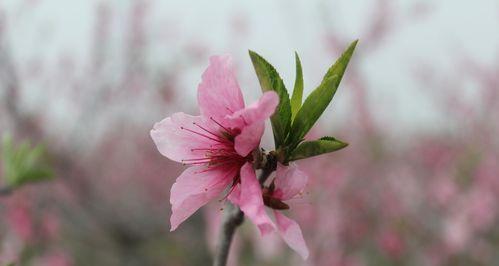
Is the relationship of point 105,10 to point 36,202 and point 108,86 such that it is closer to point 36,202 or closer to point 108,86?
point 108,86

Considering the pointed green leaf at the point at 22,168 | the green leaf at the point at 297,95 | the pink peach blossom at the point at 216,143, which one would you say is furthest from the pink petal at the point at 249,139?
the pointed green leaf at the point at 22,168

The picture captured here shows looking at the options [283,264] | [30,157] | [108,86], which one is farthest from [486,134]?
[30,157]

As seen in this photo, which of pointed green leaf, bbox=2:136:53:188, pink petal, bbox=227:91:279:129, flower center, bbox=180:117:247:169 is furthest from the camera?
pointed green leaf, bbox=2:136:53:188

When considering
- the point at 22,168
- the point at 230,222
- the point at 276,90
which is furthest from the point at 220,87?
the point at 22,168

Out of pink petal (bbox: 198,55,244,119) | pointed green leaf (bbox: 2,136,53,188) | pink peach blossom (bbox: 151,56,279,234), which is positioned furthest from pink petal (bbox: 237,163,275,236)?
pointed green leaf (bbox: 2,136,53,188)

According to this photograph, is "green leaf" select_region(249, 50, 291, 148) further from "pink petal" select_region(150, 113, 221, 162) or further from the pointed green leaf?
the pointed green leaf

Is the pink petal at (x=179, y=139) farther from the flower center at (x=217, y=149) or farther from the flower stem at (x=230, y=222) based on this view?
the flower stem at (x=230, y=222)
